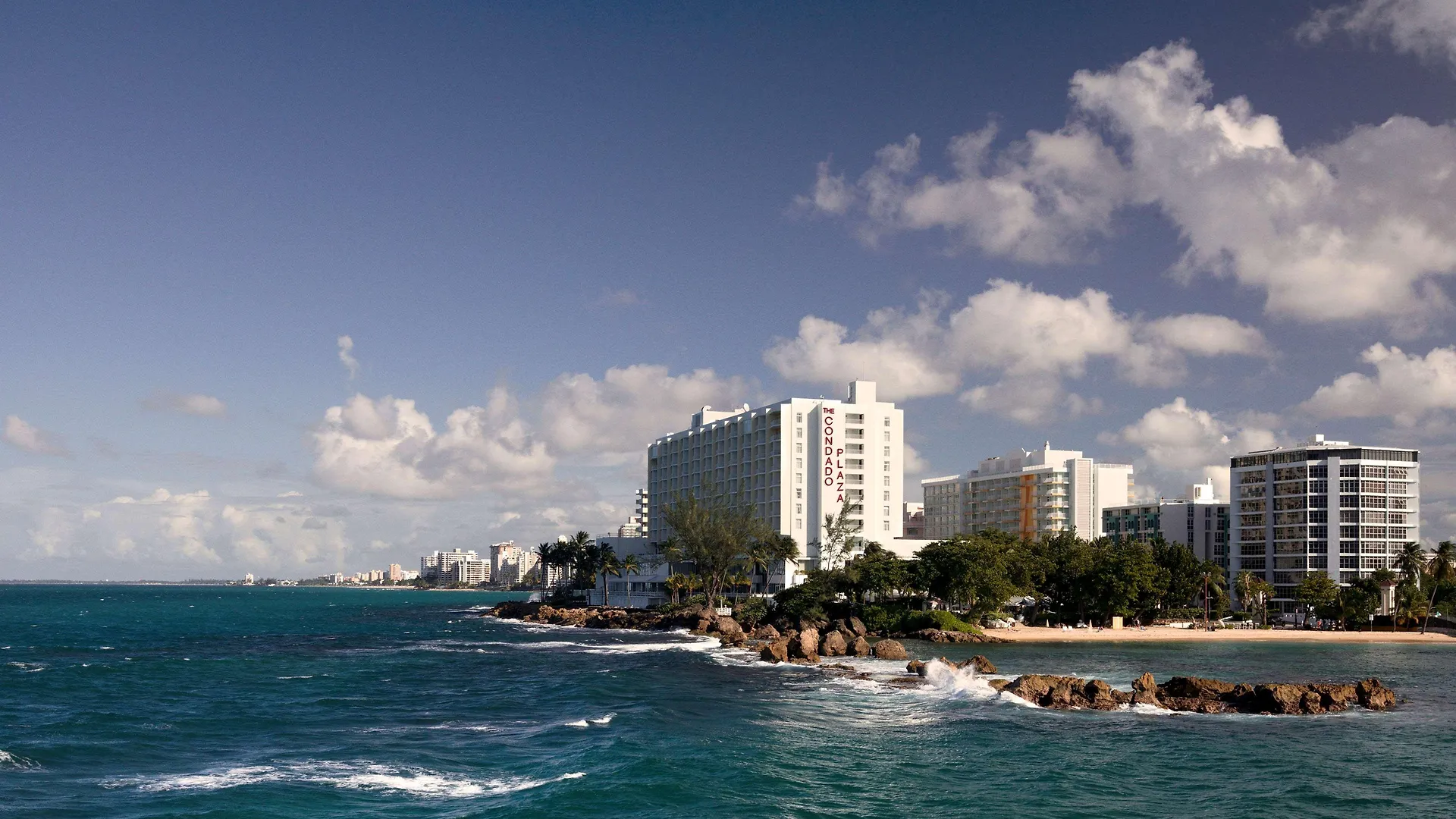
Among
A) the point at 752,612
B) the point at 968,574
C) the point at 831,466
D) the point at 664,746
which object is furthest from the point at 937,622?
the point at 664,746

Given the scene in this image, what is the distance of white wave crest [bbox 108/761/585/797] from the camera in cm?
4016

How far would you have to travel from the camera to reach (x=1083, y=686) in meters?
62.1

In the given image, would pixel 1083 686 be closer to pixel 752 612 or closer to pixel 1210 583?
pixel 752 612

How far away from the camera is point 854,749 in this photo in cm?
4828

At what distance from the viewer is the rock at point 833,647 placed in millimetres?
93750

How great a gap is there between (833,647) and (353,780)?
57719mm

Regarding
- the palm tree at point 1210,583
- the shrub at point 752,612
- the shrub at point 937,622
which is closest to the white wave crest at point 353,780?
the shrub at point 937,622

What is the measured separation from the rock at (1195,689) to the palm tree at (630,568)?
132 m

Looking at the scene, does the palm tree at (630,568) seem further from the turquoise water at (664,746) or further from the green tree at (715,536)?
the turquoise water at (664,746)

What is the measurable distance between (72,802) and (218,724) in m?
18.7

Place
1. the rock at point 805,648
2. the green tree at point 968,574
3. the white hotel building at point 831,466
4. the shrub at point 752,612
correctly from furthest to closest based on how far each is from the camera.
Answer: the white hotel building at point 831,466, the shrub at point 752,612, the green tree at point 968,574, the rock at point 805,648

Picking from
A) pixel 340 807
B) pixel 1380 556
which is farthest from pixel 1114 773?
pixel 1380 556

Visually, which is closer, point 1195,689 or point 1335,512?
point 1195,689

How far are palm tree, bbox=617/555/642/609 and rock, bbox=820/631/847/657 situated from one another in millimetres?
96183
